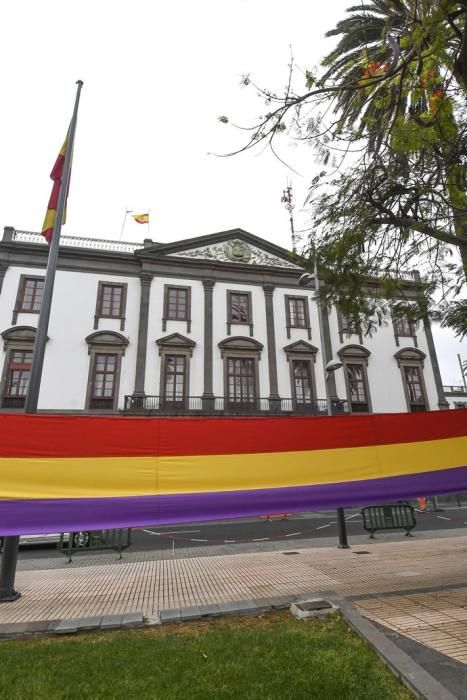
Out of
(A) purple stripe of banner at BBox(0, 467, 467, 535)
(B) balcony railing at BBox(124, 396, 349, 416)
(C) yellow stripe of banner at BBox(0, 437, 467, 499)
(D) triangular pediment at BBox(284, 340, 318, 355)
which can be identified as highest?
(D) triangular pediment at BBox(284, 340, 318, 355)

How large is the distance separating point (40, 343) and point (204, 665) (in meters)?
5.51

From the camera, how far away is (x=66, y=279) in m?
23.8

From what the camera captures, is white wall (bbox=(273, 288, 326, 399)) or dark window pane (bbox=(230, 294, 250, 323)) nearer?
white wall (bbox=(273, 288, 326, 399))

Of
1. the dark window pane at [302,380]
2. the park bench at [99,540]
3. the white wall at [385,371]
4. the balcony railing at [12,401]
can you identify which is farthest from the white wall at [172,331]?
the park bench at [99,540]

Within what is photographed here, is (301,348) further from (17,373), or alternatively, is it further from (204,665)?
(204,665)

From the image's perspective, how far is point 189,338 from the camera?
23.9 meters

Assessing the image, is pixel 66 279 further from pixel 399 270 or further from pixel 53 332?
pixel 399 270

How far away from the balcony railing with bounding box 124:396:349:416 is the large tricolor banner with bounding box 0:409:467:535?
1655 cm

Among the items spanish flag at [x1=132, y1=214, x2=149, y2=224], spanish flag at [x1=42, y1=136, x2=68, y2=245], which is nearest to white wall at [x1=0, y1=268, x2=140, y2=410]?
spanish flag at [x1=132, y1=214, x2=149, y2=224]

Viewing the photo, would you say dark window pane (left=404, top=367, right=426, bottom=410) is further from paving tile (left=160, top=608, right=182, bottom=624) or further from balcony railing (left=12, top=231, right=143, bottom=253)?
paving tile (left=160, top=608, right=182, bottom=624)

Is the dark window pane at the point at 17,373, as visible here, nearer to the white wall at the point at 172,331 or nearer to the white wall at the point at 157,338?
the white wall at the point at 157,338

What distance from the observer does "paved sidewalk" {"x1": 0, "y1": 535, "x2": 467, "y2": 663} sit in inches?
200

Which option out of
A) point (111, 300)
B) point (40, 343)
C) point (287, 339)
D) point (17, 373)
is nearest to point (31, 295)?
point (111, 300)

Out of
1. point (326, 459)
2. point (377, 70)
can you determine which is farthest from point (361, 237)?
point (326, 459)
